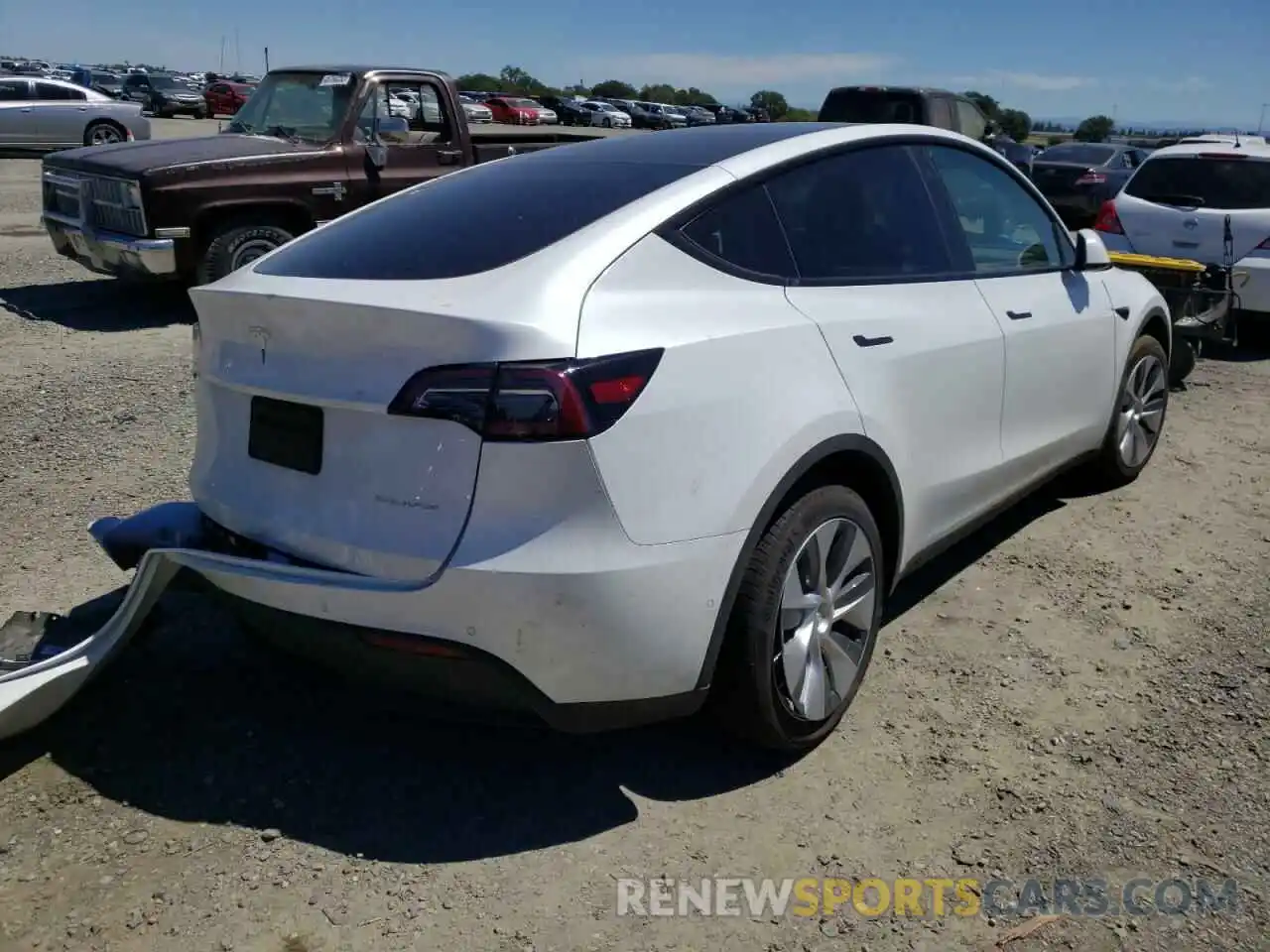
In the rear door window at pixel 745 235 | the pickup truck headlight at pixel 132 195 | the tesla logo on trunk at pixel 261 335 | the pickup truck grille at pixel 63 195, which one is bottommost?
the pickup truck grille at pixel 63 195

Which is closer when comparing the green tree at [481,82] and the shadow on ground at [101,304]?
the shadow on ground at [101,304]

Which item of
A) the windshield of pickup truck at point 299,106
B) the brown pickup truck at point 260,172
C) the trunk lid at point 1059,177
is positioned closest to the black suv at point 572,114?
the trunk lid at point 1059,177

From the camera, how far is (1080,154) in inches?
706

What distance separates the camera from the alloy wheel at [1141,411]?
17.2 ft

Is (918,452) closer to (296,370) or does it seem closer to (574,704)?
(574,704)

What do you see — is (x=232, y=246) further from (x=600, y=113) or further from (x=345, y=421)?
(x=600, y=113)

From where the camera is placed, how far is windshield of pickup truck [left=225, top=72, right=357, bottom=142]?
888 cm

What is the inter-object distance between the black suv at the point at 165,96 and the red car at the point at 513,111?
11484 millimetres

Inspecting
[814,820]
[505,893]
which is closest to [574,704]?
[505,893]

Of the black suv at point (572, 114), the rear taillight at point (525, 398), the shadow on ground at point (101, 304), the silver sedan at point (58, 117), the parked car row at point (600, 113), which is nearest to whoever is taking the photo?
the rear taillight at point (525, 398)

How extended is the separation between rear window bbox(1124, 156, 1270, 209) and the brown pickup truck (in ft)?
17.1

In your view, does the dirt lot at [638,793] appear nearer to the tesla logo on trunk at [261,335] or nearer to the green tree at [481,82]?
the tesla logo on trunk at [261,335]

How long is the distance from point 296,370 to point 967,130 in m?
14.0

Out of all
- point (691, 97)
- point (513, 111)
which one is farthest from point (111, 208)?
point (691, 97)
